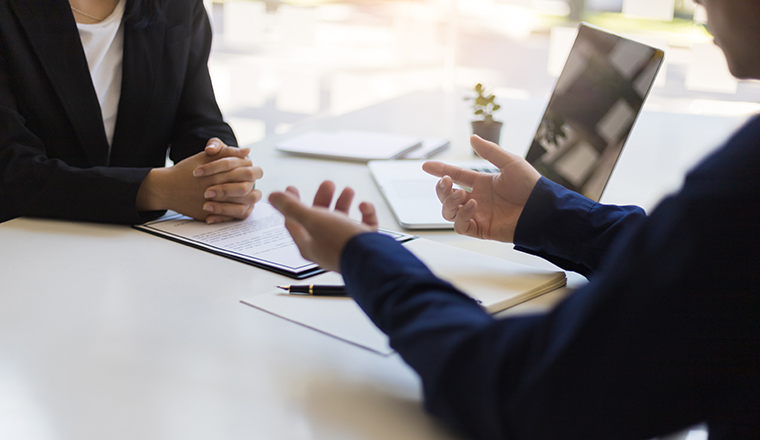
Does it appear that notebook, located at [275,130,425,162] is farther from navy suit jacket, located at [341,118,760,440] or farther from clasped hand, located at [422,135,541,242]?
navy suit jacket, located at [341,118,760,440]

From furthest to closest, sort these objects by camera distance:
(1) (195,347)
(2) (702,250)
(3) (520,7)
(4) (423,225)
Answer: (3) (520,7) → (4) (423,225) → (1) (195,347) → (2) (702,250)

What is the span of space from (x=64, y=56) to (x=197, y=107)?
315 millimetres

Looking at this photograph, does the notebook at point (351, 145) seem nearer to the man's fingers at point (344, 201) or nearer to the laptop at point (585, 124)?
the laptop at point (585, 124)

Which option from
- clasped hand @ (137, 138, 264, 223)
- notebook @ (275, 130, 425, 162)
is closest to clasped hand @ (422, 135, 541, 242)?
clasped hand @ (137, 138, 264, 223)

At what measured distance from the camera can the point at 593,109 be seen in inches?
49.4

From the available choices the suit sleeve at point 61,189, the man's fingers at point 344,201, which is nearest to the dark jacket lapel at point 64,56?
the suit sleeve at point 61,189

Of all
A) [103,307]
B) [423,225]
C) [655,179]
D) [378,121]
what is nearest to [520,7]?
[378,121]

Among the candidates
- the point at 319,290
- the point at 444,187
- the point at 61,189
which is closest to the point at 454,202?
the point at 444,187

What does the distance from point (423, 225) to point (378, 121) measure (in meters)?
0.96

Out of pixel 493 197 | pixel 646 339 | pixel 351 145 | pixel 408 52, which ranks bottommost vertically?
pixel 408 52

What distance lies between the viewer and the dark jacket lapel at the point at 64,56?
4.06 feet

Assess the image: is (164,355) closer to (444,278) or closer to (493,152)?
(444,278)

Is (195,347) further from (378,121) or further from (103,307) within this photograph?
(378,121)

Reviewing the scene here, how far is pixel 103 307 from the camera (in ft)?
2.60
